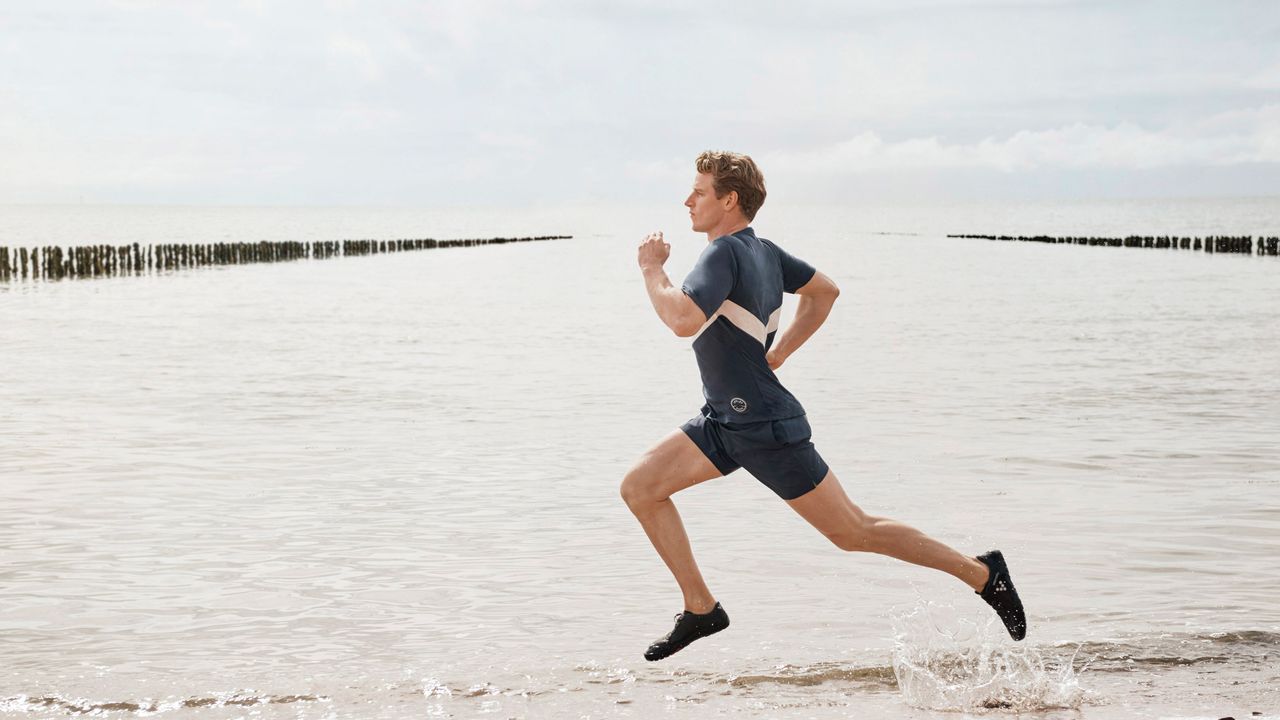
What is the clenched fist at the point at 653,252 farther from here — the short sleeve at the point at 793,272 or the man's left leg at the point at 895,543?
the man's left leg at the point at 895,543

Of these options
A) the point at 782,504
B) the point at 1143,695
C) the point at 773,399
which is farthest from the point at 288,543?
the point at 1143,695

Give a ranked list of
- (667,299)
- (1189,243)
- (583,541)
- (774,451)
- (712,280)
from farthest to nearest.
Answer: (1189,243) < (583,541) < (774,451) < (712,280) < (667,299)

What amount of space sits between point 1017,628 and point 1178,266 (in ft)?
181

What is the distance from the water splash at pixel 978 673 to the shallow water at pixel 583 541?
0.02 m

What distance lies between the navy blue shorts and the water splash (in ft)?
2.99

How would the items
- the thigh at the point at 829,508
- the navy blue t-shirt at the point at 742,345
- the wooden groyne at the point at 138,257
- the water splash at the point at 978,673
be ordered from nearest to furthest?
the navy blue t-shirt at the point at 742,345
the thigh at the point at 829,508
the water splash at the point at 978,673
the wooden groyne at the point at 138,257

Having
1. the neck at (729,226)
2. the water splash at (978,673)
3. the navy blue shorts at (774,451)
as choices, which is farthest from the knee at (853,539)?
the neck at (729,226)

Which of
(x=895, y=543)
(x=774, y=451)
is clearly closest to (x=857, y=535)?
(x=895, y=543)

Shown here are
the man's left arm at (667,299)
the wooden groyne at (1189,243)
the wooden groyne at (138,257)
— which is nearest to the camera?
the man's left arm at (667,299)

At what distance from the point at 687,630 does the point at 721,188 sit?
61.4 inches

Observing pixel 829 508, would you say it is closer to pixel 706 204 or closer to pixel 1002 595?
pixel 1002 595

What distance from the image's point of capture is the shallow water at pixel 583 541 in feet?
16.3

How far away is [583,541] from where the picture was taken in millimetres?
7570

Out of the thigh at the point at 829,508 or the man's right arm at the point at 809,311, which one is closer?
the thigh at the point at 829,508
